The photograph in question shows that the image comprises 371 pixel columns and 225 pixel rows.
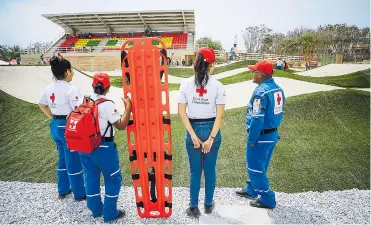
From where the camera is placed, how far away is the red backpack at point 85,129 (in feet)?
8.71

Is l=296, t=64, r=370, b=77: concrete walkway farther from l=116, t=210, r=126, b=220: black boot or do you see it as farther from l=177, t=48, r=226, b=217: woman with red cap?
l=116, t=210, r=126, b=220: black boot

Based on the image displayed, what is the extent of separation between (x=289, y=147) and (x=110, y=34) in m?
32.0

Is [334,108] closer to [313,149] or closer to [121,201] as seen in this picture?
[313,149]

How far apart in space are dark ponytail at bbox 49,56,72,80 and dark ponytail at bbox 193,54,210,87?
1673mm

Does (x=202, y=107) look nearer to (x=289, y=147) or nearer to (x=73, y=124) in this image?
(x=73, y=124)

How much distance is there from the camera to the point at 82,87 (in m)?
11.5

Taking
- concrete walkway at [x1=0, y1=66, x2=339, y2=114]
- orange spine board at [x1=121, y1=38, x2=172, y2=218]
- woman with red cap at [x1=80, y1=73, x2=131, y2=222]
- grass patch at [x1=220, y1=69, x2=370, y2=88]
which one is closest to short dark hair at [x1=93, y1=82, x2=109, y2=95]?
woman with red cap at [x1=80, y1=73, x2=131, y2=222]

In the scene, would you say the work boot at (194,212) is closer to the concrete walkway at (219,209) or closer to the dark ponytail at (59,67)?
the concrete walkway at (219,209)

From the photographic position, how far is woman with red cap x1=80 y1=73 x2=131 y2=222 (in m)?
2.79

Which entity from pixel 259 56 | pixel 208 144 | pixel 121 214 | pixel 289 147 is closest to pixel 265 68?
pixel 208 144

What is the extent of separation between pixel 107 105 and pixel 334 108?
6768 mm

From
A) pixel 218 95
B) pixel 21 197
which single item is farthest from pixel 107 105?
pixel 21 197

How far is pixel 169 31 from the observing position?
33156 millimetres

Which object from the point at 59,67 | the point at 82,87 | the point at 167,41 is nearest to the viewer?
the point at 59,67
